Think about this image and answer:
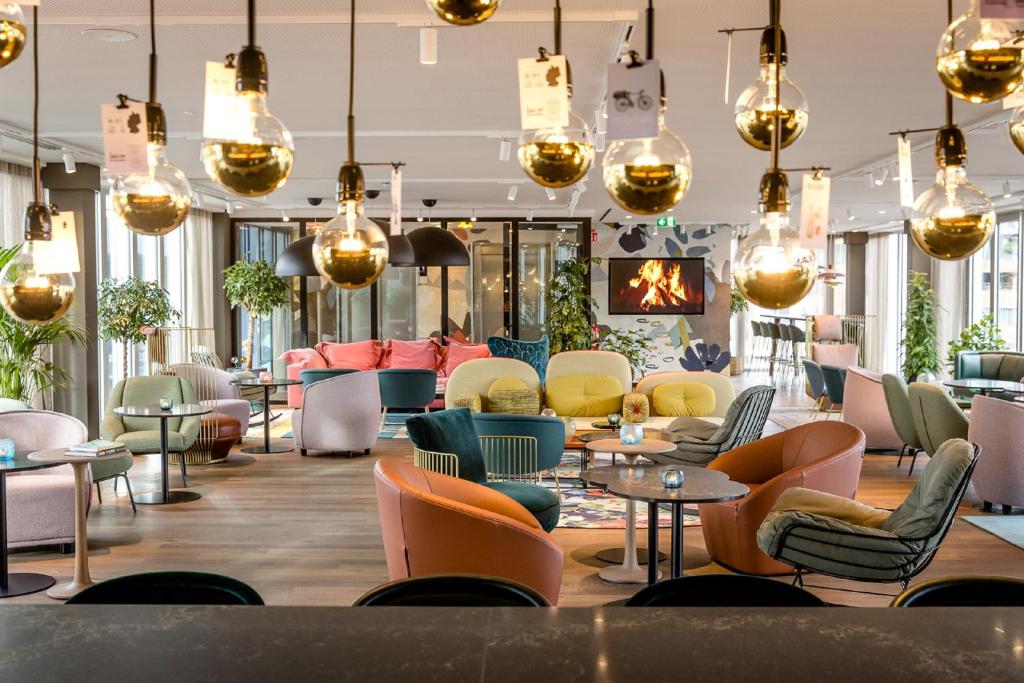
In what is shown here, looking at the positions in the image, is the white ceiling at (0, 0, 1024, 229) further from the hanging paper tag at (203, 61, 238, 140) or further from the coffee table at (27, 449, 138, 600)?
the hanging paper tag at (203, 61, 238, 140)

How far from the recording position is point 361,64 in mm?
5621

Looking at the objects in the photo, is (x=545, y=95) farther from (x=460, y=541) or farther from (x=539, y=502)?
(x=539, y=502)

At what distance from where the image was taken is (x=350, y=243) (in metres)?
1.97

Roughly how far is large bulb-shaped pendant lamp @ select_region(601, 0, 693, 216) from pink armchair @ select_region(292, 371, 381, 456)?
26.4ft

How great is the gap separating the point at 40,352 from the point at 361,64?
4968 mm

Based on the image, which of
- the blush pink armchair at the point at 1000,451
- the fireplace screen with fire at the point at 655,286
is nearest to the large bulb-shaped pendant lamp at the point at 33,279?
the blush pink armchair at the point at 1000,451

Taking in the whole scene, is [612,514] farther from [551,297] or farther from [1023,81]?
[551,297]

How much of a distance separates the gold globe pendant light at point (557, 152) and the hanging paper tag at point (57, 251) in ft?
3.31

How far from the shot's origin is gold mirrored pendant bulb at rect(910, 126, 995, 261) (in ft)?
6.49

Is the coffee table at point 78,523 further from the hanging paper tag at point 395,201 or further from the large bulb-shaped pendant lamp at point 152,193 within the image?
the large bulb-shaped pendant lamp at point 152,193

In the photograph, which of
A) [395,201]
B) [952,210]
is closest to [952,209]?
[952,210]

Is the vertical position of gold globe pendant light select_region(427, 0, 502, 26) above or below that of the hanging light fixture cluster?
Answer: above

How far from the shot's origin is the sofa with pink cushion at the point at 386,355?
13.5 meters

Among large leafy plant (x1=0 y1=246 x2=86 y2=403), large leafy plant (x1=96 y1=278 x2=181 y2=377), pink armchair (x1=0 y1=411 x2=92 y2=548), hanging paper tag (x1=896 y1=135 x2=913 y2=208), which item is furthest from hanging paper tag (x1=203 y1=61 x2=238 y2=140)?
large leafy plant (x1=96 y1=278 x2=181 y2=377)
